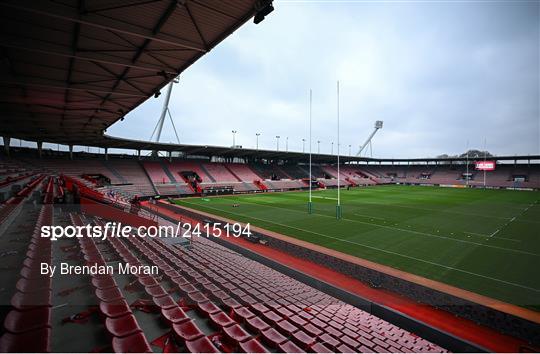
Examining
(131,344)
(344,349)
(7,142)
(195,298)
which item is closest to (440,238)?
(344,349)

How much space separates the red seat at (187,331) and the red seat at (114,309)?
1.11m

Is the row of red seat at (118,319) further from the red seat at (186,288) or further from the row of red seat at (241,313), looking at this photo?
→ the red seat at (186,288)

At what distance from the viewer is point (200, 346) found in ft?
16.0

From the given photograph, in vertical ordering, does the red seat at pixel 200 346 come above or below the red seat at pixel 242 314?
above

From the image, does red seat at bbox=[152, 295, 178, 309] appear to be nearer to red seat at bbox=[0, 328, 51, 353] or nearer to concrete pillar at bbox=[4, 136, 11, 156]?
red seat at bbox=[0, 328, 51, 353]

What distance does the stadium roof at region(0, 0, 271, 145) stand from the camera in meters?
6.94

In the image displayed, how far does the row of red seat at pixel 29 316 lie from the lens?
3730 millimetres

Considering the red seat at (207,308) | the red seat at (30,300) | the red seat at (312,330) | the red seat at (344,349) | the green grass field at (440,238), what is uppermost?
the red seat at (30,300)

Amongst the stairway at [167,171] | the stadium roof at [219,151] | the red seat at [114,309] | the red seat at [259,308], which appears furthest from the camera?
the stairway at [167,171]

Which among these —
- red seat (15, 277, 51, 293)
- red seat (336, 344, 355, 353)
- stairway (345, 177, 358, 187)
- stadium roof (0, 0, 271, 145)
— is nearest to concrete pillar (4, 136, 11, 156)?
stadium roof (0, 0, 271, 145)

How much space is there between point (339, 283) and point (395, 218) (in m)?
16.4

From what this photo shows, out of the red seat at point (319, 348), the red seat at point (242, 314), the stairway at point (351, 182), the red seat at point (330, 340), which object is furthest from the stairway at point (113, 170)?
the stairway at point (351, 182)

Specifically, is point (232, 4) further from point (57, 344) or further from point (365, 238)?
point (365, 238)

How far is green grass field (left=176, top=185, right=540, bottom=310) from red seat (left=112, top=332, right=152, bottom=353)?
510 inches
